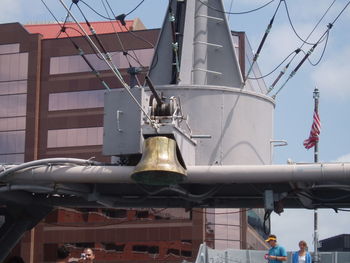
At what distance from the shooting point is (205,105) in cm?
2489

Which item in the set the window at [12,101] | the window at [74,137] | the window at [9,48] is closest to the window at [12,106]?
the window at [12,101]

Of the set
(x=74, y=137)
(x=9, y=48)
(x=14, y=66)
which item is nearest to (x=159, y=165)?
(x=74, y=137)

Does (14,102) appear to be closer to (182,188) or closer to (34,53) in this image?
(34,53)

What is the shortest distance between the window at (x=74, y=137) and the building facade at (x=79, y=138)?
103 millimetres

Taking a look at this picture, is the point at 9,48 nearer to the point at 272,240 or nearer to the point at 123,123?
the point at 123,123

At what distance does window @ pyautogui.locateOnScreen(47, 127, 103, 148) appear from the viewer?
268ft

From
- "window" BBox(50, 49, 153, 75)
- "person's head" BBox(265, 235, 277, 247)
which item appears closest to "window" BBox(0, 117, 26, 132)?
"window" BBox(50, 49, 153, 75)

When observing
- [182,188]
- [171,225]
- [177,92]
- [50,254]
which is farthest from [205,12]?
[50,254]

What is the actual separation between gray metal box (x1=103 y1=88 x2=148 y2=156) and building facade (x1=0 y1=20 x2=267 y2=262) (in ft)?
173

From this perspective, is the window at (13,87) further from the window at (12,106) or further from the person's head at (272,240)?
the person's head at (272,240)

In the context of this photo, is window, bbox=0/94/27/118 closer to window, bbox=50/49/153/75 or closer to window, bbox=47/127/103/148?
window, bbox=47/127/103/148

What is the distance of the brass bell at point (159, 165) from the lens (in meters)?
21.9

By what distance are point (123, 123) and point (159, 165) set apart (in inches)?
80.2

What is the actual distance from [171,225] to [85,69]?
1952 cm
